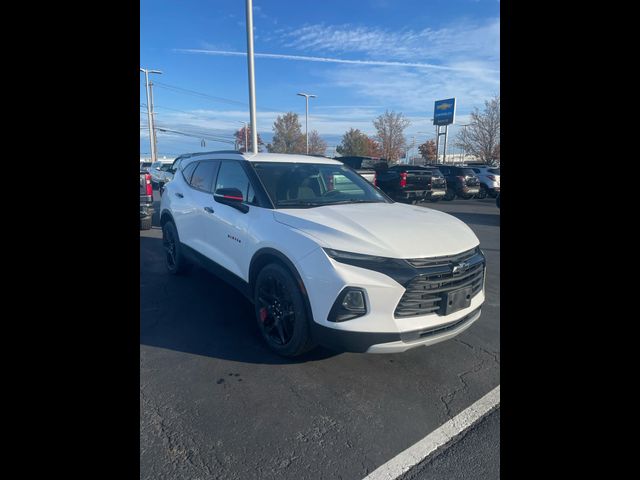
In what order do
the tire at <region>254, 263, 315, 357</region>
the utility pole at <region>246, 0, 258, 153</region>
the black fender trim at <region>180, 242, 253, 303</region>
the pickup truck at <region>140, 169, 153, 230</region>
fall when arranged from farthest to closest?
the utility pole at <region>246, 0, 258, 153</region>
the pickup truck at <region>140, 169, 153, 230</region>
the black fender trim at <region>180, 242, 253, 303</region>
the tire at <region>254, 263, 315, 357</region>

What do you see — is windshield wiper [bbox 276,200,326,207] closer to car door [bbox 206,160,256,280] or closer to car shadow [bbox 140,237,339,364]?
car door [bbox 206,160,256,280]

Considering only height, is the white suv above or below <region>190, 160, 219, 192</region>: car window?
below

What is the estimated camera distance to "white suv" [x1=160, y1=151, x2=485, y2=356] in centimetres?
263

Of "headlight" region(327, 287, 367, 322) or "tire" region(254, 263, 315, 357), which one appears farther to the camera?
"tire" region(254, 263, 315, 357)

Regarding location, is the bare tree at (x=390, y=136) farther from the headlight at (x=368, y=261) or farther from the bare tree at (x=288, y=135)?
the headlight at (x=368, y=261)

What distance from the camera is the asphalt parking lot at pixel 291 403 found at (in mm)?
2121

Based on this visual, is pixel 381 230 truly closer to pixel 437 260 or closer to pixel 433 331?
pixel 437 260

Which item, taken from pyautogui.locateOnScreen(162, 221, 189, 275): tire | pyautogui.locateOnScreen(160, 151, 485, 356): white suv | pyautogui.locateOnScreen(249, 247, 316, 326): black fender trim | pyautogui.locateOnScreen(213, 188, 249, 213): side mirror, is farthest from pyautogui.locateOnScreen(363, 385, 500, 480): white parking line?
pyautogui.locateOnScreen(162, 221, 189, 275): tire

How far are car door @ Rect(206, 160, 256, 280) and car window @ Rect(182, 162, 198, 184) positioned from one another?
98 cm

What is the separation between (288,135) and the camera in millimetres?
48438

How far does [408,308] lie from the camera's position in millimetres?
2654
